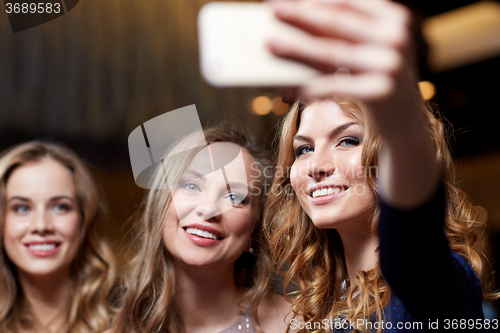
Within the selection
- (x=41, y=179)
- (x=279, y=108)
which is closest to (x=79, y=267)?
(x=41, y=179)

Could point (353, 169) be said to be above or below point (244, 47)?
below

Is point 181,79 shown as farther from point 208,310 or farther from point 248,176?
point 208,310

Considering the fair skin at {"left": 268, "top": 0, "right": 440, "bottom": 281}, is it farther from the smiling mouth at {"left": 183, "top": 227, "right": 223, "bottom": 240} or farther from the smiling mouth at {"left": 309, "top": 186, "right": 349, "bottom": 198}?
the smiling mouth at {"left": 183, "top": 227, "right": 223, "bottom": 240}

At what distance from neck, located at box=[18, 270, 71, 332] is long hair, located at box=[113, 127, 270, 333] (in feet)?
0.56

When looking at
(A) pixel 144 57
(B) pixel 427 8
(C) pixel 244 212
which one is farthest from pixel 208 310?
(B) pixel 427 8

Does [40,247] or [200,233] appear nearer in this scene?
[200,233]

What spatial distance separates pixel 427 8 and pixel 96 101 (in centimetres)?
94

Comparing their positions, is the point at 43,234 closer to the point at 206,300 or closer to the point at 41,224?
the point at 41,224

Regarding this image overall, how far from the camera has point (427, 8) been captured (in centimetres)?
126

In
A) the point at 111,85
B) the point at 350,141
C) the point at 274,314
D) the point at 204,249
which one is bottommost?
the point at 274,314

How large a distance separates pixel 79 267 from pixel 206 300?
303 mm

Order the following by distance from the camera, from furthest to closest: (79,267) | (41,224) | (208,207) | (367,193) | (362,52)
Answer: (79,267)
(41,224)
(208,207)
(367,193)
(362,52)

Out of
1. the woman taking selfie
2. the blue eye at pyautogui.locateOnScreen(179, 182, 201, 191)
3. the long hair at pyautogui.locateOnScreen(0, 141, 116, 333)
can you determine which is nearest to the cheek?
the woman taking selfie

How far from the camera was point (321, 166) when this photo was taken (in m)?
0.52
